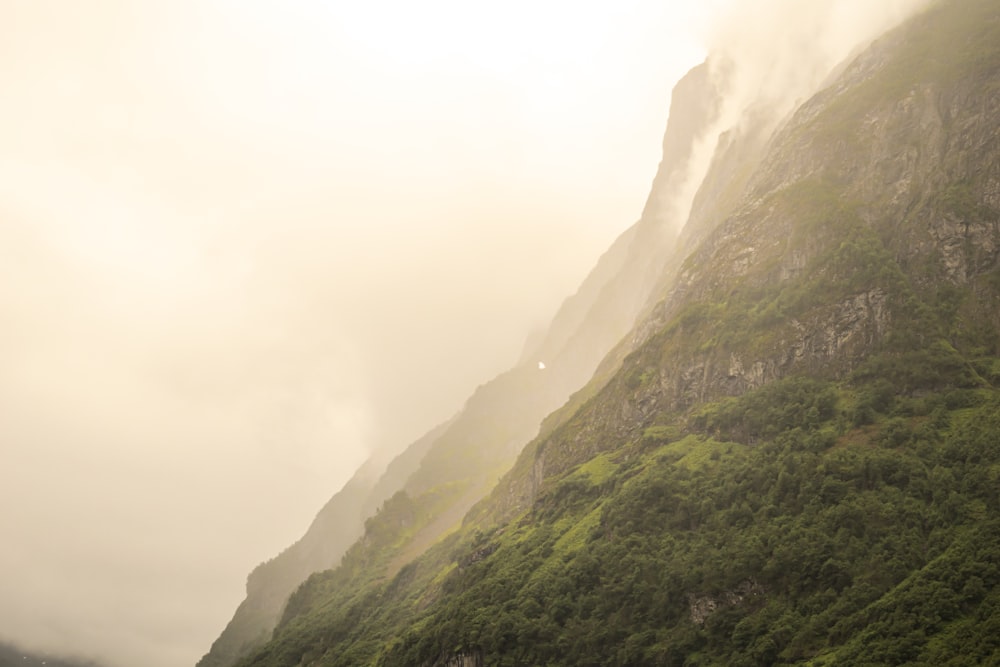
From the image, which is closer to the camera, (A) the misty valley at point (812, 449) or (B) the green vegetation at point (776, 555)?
(B) the green vegetation at point (776, 555)

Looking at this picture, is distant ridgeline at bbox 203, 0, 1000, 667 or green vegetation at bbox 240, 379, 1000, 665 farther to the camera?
distant ridgeline at bbox 203, 0, 1000, 667

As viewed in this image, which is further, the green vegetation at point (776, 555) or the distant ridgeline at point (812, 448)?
the distant ridgeline at point (812, 448)

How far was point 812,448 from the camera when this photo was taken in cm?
12862

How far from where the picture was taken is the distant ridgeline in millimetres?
100938

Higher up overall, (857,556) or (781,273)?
(781,273)

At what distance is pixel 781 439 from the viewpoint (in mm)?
134125

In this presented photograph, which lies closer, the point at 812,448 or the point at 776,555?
the point at 776,555

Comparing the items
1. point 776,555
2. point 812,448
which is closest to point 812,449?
point 812,448

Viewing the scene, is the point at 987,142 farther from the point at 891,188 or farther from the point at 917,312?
the point at 917,312

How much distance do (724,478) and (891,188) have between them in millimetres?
80903

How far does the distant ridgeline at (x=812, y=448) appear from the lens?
10094 centimetres

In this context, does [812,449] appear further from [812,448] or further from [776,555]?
[776,555]

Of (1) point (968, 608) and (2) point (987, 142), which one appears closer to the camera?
(1) point (968, 608)

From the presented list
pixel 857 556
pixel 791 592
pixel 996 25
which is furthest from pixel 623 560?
pixel 996 25
